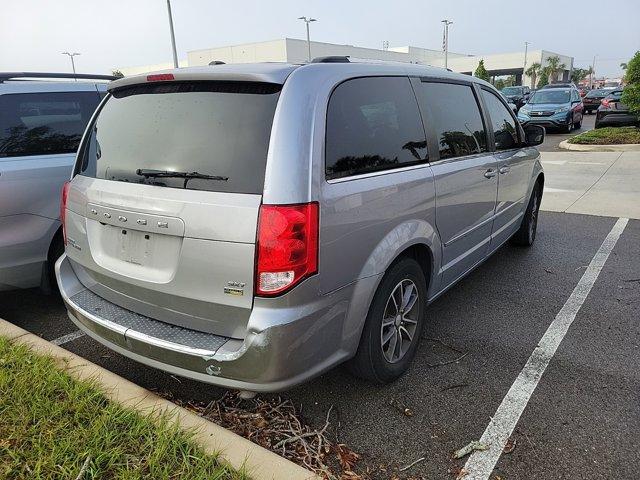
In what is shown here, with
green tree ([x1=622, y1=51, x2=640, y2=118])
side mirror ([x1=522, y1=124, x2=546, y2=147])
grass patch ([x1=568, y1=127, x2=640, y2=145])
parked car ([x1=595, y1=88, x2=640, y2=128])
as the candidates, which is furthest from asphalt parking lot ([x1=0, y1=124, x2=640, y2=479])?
parked car ([x1=595, y1=88, x2=640, y2=128])

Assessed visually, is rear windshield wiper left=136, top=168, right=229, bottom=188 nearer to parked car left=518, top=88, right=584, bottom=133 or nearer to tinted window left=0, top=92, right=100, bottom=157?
tinted window left=0, top=92, right=100, bottom=157

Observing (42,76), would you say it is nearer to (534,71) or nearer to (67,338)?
(67,338)

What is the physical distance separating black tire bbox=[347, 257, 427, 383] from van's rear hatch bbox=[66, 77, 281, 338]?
0.79 metres

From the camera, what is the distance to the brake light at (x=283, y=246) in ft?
6.77

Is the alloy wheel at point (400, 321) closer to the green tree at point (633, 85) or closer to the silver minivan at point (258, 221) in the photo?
the silver minivan at point (258, 221)

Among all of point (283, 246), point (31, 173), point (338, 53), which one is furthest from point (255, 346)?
point (338, 53)

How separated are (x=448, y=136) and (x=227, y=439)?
7.71 ft

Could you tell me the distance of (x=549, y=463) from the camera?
91.1 inches

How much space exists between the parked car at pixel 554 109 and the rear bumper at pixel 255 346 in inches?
669

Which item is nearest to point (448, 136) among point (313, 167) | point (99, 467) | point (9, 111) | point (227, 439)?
point (313, 167)

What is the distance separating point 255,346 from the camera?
6.93ft

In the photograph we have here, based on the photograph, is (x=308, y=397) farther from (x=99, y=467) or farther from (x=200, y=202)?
(x=200, y=202)

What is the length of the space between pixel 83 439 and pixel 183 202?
1191mm

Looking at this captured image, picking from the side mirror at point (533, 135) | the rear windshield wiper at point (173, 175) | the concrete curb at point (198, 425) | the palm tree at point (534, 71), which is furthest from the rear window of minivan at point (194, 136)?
the palm tree at point (534, 71)
